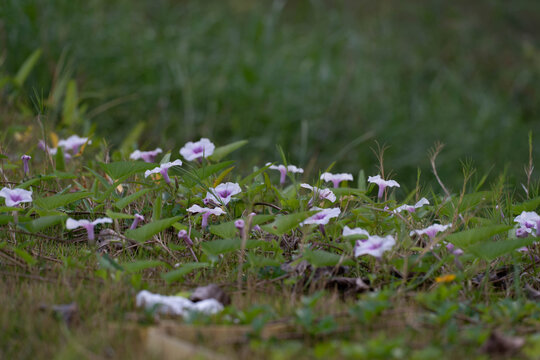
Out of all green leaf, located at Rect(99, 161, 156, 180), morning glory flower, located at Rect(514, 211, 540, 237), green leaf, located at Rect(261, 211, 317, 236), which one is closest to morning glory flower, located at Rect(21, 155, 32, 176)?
green leaf, located at Rect(99, 161, 156, 180)

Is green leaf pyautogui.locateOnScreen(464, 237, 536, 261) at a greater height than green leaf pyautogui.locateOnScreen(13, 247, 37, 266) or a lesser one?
lesser

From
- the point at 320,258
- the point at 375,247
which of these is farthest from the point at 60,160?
the point at 375,247

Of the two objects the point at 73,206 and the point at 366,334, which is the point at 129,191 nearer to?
the point at 73,206

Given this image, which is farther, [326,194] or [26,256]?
[326,194]

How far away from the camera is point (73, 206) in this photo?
2.11 metres

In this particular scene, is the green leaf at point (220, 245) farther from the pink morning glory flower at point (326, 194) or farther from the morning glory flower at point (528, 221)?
the morning glory flower at point (528, 221)

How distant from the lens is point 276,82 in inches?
205

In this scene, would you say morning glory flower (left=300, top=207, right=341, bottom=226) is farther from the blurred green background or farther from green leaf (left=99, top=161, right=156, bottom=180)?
the blurred green background

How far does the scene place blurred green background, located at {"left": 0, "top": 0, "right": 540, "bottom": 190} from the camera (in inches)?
180

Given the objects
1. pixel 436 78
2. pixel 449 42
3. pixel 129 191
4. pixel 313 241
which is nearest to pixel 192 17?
pixel 436 78

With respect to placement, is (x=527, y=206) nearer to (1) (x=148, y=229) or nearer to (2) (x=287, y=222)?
(2) (x=287, y=222)

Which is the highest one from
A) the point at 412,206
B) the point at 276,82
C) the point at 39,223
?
the point at 39,223

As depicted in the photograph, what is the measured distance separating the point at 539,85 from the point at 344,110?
11.2 feet

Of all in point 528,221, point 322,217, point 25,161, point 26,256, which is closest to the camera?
point 26,256
